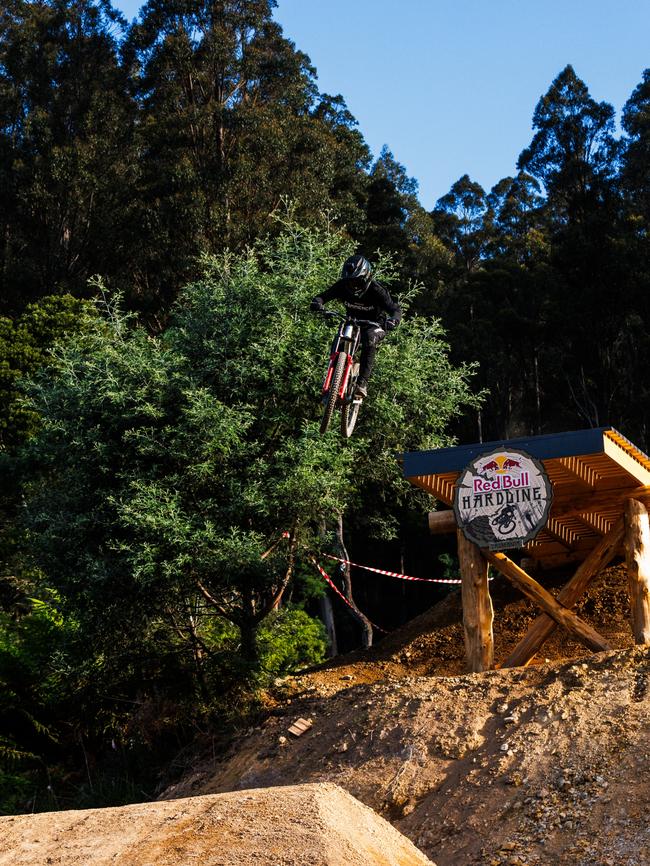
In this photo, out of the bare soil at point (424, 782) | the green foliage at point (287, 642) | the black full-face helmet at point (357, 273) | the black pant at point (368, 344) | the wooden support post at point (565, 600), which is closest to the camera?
the bare soil at point (424, 782)

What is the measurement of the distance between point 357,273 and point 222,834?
5994 mm

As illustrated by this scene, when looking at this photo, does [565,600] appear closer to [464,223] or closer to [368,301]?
[368,301]

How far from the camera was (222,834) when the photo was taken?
754 cm

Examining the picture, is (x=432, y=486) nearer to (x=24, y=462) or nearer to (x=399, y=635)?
(x=399, y=635)

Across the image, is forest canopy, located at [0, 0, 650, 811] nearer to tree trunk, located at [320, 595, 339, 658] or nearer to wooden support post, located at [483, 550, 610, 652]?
tree trunk, located at [320, 595, 339, 658]

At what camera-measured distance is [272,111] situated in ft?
120

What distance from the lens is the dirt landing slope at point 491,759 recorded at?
31.1 ft

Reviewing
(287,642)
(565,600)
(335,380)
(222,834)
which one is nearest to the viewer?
(222,834)

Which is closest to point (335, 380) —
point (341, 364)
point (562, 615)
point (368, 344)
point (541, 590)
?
point (341, 364)

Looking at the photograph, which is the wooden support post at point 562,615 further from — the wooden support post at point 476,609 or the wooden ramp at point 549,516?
the wooden support post at point 476,609

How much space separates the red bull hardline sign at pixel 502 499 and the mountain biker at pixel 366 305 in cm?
185

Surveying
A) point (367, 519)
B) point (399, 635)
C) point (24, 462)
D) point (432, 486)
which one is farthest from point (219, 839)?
point (24, 462)

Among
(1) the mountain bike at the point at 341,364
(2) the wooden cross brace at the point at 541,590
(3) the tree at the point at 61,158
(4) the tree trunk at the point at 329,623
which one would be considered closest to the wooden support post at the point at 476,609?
(2) the wooden cross brace at the point at 541,590

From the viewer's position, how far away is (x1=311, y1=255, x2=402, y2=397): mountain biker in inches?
465
